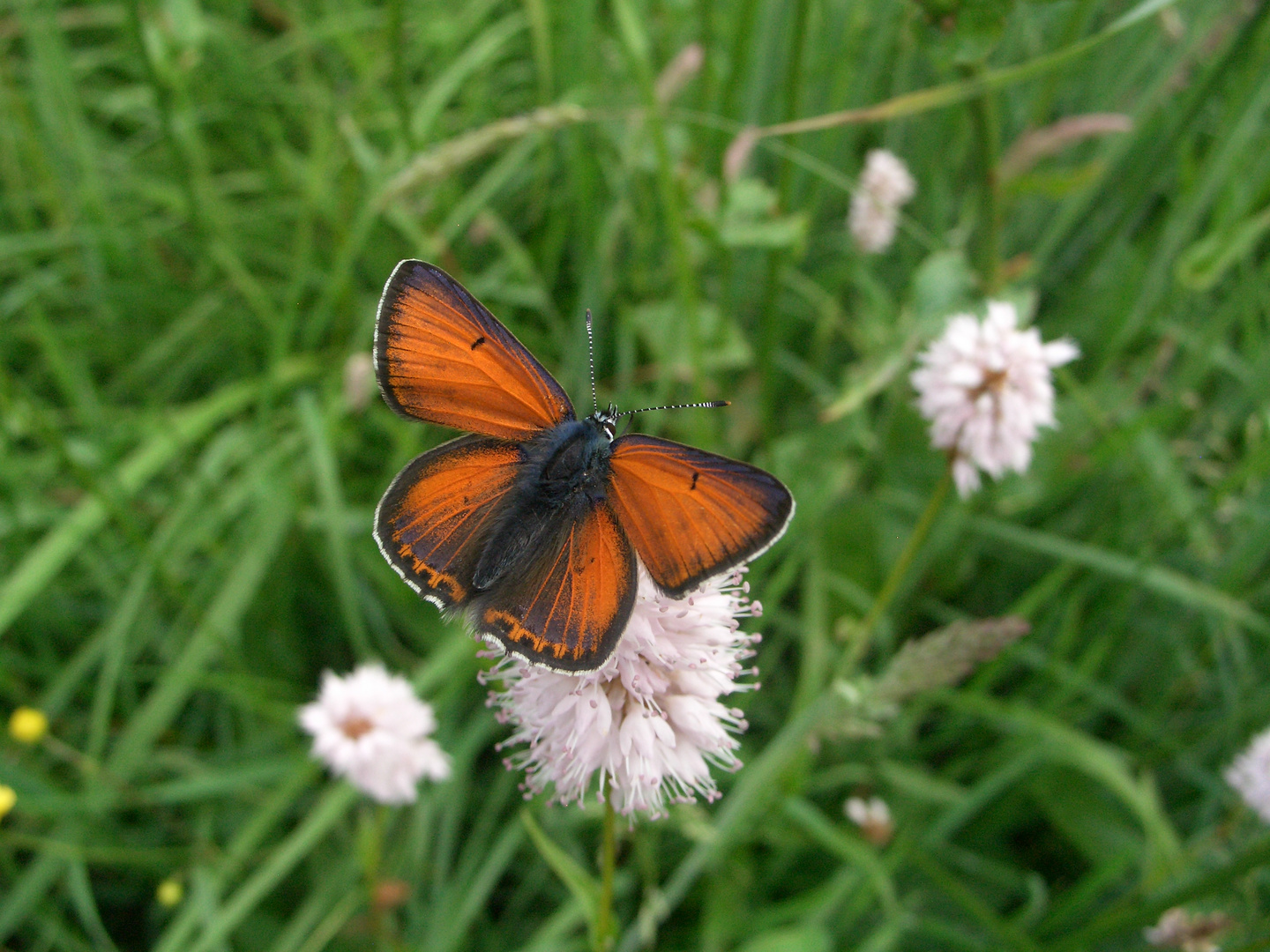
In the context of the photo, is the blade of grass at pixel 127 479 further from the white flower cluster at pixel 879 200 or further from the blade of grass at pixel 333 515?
the white flower cluster at pixel 879 200

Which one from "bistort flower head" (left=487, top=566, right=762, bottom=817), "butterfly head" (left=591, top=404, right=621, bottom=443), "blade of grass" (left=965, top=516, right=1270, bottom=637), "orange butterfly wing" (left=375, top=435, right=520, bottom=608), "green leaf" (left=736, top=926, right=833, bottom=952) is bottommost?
"green leaf" (left=736, top=926, right=833, bottom=952)

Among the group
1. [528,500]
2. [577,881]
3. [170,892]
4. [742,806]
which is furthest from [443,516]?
[170,892]

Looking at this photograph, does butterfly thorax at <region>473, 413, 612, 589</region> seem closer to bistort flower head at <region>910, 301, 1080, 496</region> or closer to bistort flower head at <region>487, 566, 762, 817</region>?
bistort flower head at <region>487, 566, 762, 817</region>

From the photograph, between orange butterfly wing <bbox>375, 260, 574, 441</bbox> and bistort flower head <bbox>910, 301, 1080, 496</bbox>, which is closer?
orange butterfly wing <bbox>375, 260, 574, 441</bbox>

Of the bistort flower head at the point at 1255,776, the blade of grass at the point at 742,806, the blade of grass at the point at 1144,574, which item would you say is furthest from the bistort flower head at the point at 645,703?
the bistort flower head at the point at 1255,776

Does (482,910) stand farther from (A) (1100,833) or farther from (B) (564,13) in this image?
(B) (564,13)

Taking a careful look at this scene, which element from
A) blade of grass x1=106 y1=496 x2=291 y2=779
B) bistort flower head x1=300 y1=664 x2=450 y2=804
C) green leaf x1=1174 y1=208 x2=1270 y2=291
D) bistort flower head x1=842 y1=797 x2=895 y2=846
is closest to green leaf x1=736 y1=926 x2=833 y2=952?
bistort flower head x1=842 y1=797 x2=895 y2=846

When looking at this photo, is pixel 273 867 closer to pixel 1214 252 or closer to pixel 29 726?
pixel 29 726

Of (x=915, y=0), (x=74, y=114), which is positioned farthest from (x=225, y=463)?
(x=915, y=0)
